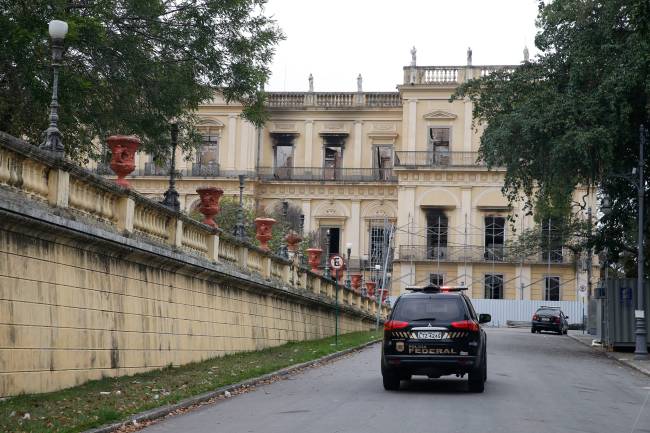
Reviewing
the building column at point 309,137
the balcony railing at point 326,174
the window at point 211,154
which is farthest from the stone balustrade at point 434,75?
the window at point 211,154

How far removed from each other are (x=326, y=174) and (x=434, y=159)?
8.26m

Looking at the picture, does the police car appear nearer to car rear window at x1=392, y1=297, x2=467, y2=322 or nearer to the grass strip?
car rear window at x1=392, y1=297, x2=467, y2=322

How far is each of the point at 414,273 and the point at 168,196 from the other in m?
50.4

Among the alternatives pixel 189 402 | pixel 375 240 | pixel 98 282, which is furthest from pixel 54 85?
pixel 375 240

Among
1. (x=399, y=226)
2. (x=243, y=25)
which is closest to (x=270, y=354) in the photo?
(x=243, y=25)

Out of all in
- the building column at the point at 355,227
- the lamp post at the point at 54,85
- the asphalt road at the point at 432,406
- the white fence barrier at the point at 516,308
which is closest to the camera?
the asphalt road at the point at 432,406

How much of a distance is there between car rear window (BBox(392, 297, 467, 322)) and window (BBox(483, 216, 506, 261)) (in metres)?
53.3

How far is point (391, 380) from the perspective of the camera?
17625 millimetres

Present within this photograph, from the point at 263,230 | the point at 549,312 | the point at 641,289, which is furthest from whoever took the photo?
the point at 549,312

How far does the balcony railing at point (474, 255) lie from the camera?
69.9 meters

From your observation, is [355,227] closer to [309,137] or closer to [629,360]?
[309,137]

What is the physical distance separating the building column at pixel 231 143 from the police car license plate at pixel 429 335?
5660cm

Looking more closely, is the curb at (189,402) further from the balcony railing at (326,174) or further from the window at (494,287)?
the balcony railing at (326,174)

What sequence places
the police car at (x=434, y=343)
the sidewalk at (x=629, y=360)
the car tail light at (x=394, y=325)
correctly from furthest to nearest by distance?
the sidewalk at (x=629, y=360) → the car tail light at (x=394, y=325) → the police car at (x=434, y=343)
